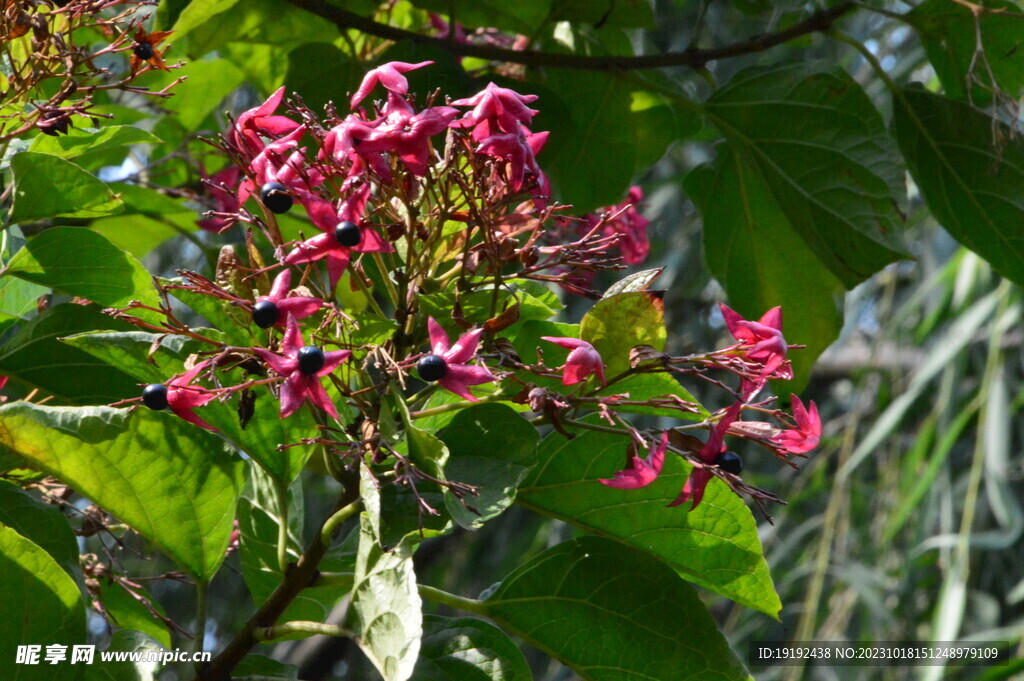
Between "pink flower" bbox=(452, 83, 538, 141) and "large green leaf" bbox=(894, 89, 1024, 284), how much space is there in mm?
752

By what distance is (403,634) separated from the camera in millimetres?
624

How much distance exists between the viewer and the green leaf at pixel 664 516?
0.83 metres

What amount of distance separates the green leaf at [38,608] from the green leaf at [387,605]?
22cm

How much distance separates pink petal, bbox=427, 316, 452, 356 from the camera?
0.68m

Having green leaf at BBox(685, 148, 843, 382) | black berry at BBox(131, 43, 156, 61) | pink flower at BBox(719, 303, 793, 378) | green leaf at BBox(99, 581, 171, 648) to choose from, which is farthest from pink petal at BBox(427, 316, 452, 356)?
green leaf at BBox(685, 148, 843, 382)

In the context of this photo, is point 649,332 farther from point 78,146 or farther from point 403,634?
point 78,146

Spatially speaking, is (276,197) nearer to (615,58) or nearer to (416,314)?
(416,314)

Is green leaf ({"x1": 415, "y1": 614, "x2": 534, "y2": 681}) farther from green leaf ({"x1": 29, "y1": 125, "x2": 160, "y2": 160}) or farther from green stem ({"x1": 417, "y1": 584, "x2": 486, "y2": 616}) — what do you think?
green leaf ({"x1": 29, "y1": 125, "x2": 160, "y2": 160})

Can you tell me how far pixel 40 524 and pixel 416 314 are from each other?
1.15ft

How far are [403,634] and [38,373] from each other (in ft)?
1.62

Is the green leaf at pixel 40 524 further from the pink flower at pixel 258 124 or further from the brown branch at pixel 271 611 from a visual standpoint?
the pink flower at pixel 258 124

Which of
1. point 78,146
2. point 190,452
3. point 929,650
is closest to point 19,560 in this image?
point 190,452

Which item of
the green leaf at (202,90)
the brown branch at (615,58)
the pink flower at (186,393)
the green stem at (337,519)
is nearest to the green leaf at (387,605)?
the green stem at (337,519)

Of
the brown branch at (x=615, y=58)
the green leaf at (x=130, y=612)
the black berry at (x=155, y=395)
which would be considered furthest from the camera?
the brown branch at (x=615, y=58)
